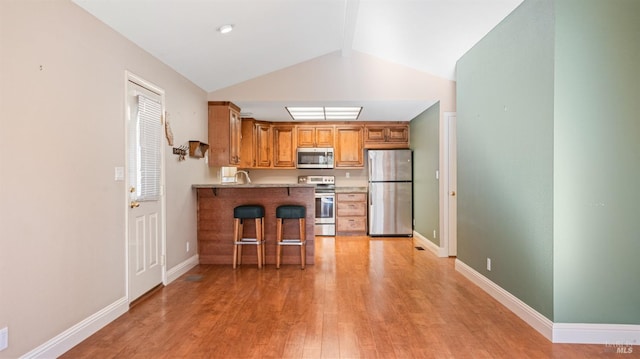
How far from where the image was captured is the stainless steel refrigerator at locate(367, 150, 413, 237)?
6.26 m

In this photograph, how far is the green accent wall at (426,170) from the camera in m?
4.96

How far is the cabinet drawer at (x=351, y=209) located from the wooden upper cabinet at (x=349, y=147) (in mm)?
755

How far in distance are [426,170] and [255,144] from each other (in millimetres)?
3185

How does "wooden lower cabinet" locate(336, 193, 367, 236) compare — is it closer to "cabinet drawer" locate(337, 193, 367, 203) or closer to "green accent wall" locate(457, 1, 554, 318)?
"cabinet drawer" locate(337, 193, 367, 203)

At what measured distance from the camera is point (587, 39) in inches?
88.4

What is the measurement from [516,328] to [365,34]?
329 cm

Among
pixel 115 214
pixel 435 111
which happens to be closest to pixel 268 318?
pixel 115 214

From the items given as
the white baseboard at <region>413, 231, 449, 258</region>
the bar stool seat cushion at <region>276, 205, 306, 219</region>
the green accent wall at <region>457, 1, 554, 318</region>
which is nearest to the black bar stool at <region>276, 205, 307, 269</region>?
the bar stool seat cushion at <region>276, 205, 306, 219</region>

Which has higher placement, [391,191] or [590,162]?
[590,162]

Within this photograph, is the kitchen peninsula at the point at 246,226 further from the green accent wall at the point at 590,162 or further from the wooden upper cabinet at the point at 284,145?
the green accent wall at the point at 590,162

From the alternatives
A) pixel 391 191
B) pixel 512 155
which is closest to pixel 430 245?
pixel 391 191

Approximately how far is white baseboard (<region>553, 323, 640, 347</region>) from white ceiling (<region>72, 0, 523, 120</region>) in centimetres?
248

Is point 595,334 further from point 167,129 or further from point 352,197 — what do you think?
point 352,197

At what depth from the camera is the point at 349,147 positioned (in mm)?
6602
